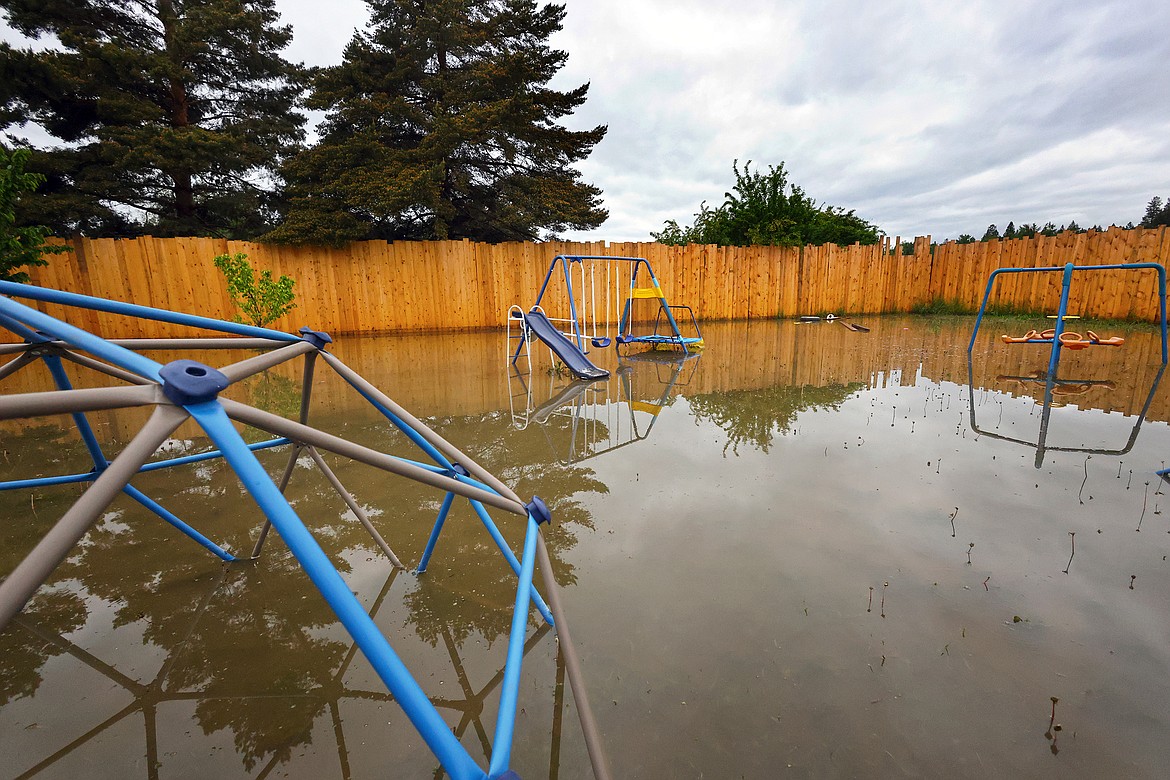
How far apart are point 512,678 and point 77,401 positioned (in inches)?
36.7

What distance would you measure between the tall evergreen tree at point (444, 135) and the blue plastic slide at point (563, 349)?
26.0ft

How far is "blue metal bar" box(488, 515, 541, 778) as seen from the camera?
0.84m

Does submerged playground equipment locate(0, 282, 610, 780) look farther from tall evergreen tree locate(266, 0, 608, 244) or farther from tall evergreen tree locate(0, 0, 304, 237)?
tall evergreen tree locate(0, 0, 304, 237)

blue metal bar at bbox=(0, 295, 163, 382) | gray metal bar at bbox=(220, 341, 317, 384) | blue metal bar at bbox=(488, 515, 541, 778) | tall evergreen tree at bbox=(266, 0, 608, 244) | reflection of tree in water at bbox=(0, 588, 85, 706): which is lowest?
reflection of tree in water at bbox=(0, 588, 85, 706)

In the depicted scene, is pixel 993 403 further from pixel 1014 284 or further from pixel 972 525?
pixel 1014 284

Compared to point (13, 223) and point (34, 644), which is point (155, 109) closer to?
point (13, 223)

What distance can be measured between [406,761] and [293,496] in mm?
2234

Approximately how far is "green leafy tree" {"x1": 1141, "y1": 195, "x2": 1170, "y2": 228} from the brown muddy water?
62.8m

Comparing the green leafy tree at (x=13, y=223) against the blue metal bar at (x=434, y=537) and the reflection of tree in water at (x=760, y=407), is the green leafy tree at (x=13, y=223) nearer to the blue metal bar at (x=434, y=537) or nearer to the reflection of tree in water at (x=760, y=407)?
the blue metal bar at (x=434, y=537)

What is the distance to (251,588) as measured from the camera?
2217 mm

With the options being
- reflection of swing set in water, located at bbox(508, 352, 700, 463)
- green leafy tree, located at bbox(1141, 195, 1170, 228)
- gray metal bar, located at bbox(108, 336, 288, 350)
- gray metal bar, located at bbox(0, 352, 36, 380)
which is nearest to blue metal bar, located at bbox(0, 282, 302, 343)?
gray metal bar, located at bbox(108, 336, 288, 350)

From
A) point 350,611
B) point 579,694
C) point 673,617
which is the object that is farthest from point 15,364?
point 673,617

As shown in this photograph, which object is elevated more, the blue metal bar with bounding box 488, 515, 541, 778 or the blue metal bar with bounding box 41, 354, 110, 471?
the blue metal bar with bounding box 41, 354, 110, 471

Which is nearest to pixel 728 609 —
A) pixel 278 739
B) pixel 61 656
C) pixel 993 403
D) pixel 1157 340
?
pixel 278 739
